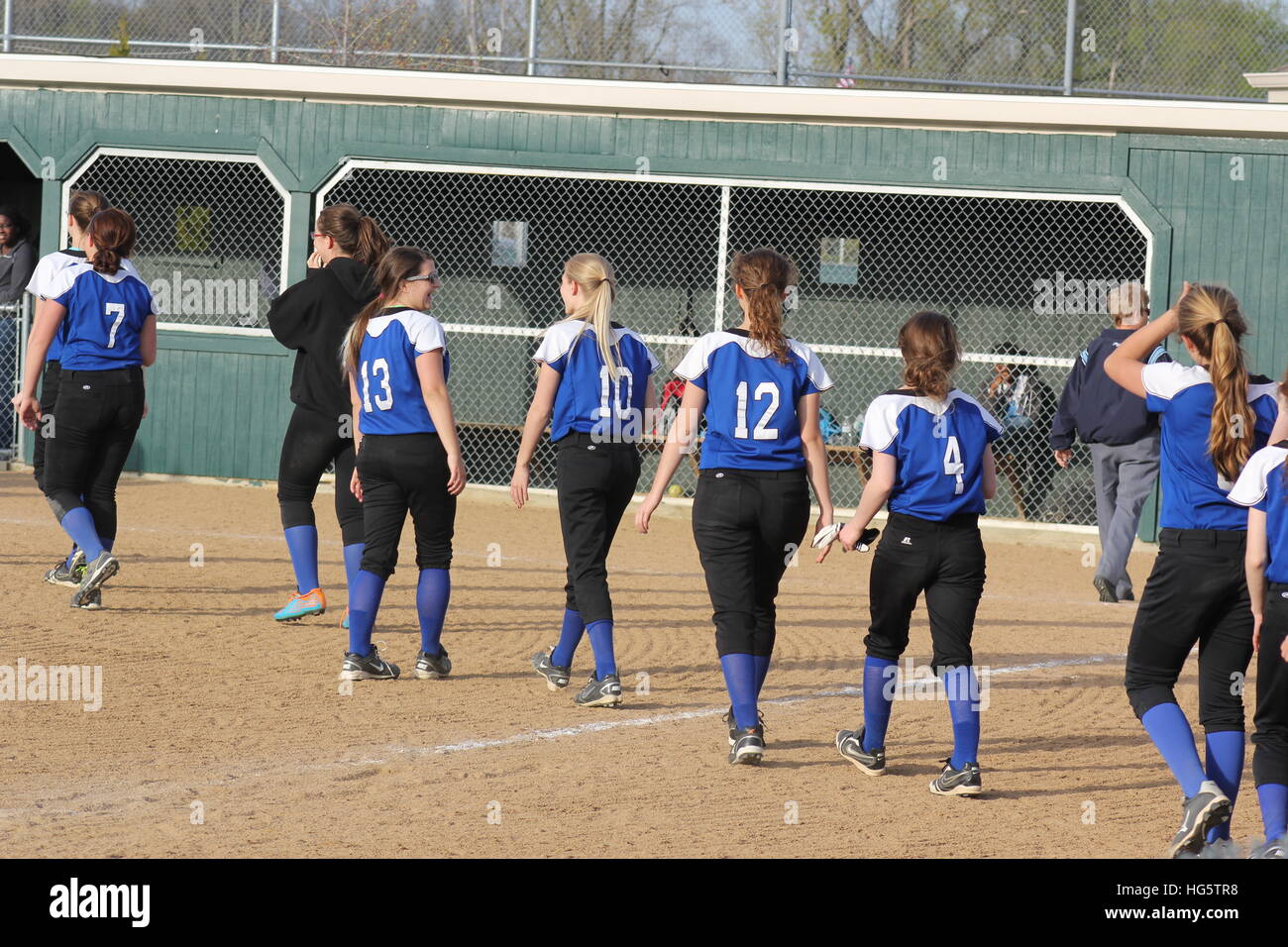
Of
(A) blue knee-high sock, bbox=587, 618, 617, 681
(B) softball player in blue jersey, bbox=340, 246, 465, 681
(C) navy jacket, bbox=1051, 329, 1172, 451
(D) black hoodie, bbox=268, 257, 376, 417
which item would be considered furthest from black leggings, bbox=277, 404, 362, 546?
(C) navy jacket, bbox=1051, 329, 1172, 451

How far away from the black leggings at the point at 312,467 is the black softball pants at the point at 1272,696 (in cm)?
449

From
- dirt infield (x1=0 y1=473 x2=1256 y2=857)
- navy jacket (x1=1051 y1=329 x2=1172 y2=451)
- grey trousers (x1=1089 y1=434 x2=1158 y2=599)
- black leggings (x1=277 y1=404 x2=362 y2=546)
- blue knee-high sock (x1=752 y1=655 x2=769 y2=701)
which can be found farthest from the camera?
grey trousers (x1=1089 y1=434 x2=1158 y2=599)

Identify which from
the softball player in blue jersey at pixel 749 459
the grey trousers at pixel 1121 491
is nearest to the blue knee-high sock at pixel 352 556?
the softball player in blue jersey at pixel 749 459

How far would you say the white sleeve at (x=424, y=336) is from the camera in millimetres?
6773

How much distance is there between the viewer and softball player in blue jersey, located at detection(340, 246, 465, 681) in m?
6.80

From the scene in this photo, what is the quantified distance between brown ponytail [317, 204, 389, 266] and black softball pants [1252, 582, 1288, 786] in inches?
182

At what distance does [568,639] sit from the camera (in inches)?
280

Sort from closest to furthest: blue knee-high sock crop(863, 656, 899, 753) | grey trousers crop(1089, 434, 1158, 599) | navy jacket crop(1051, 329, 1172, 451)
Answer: blue knee-high sock crop(863, 656, 899, 753) < navy jacket crop(1051, 329, 1172, 451) < grey trousers crop(1089, 434, 1158, 599)

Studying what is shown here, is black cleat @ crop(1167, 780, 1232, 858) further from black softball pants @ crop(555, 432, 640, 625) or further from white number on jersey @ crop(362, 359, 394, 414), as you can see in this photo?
white number on jersey @ crop(362, 359, 394, 414)

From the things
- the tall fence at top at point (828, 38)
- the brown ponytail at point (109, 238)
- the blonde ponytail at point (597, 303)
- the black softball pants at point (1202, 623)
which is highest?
the tall fence at top at point (828, 38)

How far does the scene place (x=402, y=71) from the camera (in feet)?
47.6

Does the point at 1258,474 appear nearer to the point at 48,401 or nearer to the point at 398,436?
the point at 398,436

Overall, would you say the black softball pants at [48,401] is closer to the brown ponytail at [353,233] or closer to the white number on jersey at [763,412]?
the brown ponytail at [353,233]

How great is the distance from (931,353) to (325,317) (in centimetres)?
334
